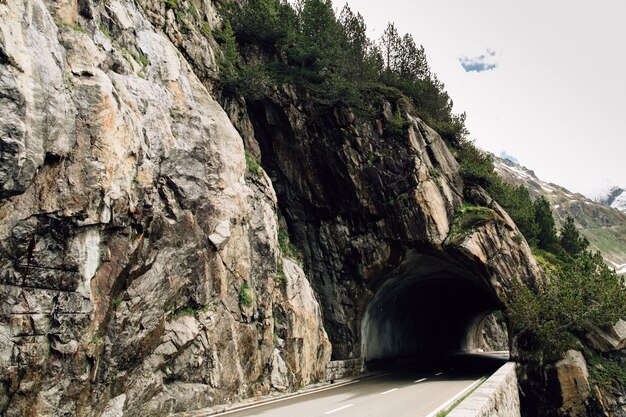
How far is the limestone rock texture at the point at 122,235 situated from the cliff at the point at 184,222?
0.16 feet

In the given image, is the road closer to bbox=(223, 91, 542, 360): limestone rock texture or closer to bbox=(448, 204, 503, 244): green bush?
bbox=(223, 91, 542, 360): limestone rock texture

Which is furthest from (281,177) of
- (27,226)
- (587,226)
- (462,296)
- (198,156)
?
(587,226)

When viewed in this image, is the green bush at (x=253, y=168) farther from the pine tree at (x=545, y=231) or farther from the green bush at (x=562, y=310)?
the pine tree at (x=545, y=231)

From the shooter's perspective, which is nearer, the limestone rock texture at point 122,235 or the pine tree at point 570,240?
the limestone rock texture at point 122,235

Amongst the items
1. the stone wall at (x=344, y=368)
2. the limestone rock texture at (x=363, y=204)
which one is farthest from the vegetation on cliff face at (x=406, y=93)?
the stone wall at (x=344, y=368)

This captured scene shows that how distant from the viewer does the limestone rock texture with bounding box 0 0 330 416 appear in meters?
9.25

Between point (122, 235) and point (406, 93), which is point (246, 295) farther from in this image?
point (406, 93)

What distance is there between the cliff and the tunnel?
1.27 ft

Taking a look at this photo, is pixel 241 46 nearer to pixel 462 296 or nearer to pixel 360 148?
pixel 360 148

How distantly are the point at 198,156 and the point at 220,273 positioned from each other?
447cm

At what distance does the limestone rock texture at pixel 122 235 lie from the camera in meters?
9.25

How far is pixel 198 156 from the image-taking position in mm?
15602

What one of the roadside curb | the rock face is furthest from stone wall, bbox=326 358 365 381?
the rock face

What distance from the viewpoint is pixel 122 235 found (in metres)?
11.6
